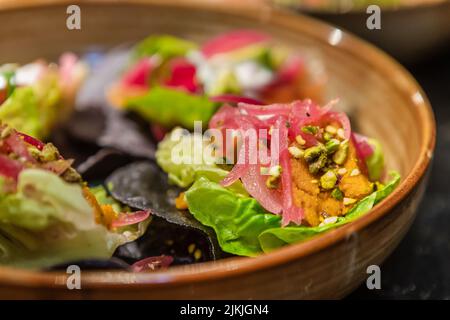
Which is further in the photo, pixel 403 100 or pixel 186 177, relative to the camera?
pixel 403 100

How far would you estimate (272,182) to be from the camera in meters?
1.35

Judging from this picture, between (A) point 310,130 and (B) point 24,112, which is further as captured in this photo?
(B) point 24,112

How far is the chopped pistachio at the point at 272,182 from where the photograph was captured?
1351mm

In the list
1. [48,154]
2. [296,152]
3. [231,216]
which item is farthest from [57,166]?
[296,152]

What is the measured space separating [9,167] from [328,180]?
681mm

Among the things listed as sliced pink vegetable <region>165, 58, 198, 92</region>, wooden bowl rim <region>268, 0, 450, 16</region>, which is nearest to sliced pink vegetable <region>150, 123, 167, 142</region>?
sliced pink vegetable <region>165, 58, 198, 92</region>

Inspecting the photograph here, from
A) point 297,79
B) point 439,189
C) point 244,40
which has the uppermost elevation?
point 244,40

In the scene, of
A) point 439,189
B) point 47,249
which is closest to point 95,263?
point 47,249

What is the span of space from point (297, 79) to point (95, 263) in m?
1.25

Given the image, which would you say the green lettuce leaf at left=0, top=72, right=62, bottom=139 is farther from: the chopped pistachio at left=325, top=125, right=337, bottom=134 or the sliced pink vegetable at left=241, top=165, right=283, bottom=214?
the chopped pistachio at left=325, top=125, right=337, bottom=134

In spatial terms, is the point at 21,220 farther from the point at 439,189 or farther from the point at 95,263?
the point at 439,189

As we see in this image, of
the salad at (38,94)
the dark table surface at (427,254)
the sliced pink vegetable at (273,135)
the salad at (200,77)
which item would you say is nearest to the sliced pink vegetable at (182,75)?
the salad at (200,77)

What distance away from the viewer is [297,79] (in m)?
2.20

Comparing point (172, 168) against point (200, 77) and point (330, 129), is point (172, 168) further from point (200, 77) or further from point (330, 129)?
point (200, 77)
